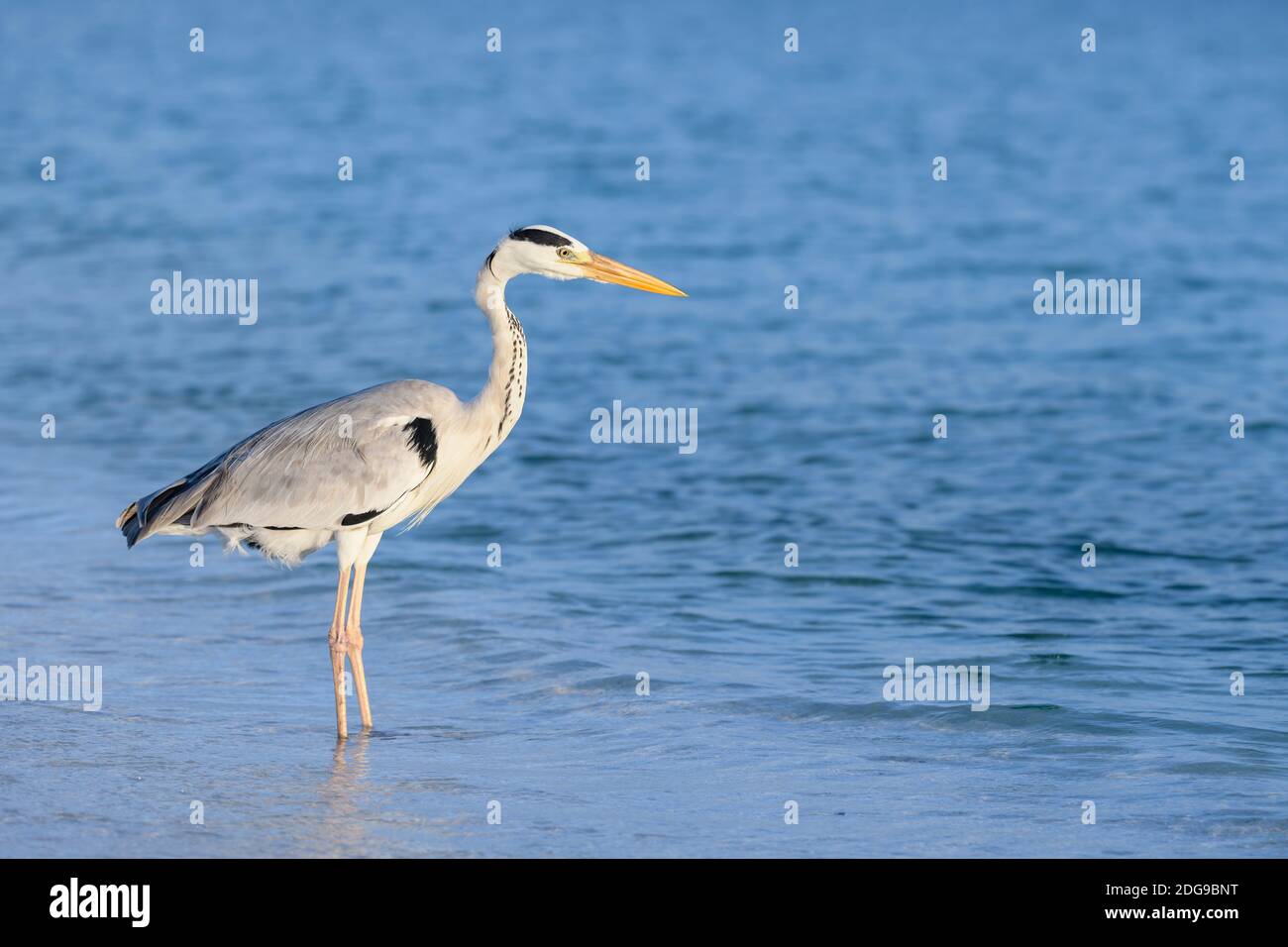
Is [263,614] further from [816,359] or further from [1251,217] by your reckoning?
[1251,217]

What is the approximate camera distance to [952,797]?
27.7ft

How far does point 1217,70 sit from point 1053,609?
3816 cm

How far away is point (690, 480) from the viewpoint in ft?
51.5

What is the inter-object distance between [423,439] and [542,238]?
4.00 ft

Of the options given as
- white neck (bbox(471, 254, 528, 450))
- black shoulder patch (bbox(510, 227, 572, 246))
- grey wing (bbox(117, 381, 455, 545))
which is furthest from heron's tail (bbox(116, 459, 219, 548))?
black shoulder patch (bbox(510, 227, 572, 246))

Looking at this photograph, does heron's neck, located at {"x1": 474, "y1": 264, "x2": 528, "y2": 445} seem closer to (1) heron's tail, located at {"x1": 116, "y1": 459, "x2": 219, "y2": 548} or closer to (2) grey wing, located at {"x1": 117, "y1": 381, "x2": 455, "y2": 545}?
(2) grey wing, located at {"x1": 117, "y1": 381, "x2": 455, "y2": 545}

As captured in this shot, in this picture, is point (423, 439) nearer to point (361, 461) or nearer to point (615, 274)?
point (361, 461)

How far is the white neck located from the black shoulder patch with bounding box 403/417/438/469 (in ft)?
0.87

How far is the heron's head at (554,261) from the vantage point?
9.89m

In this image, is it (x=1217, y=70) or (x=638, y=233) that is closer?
(x=638, y=233)

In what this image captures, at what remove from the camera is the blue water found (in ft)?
28.0

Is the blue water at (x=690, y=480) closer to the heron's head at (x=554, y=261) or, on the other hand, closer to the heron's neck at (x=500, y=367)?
the heron's neck at (x=500, y=367)
